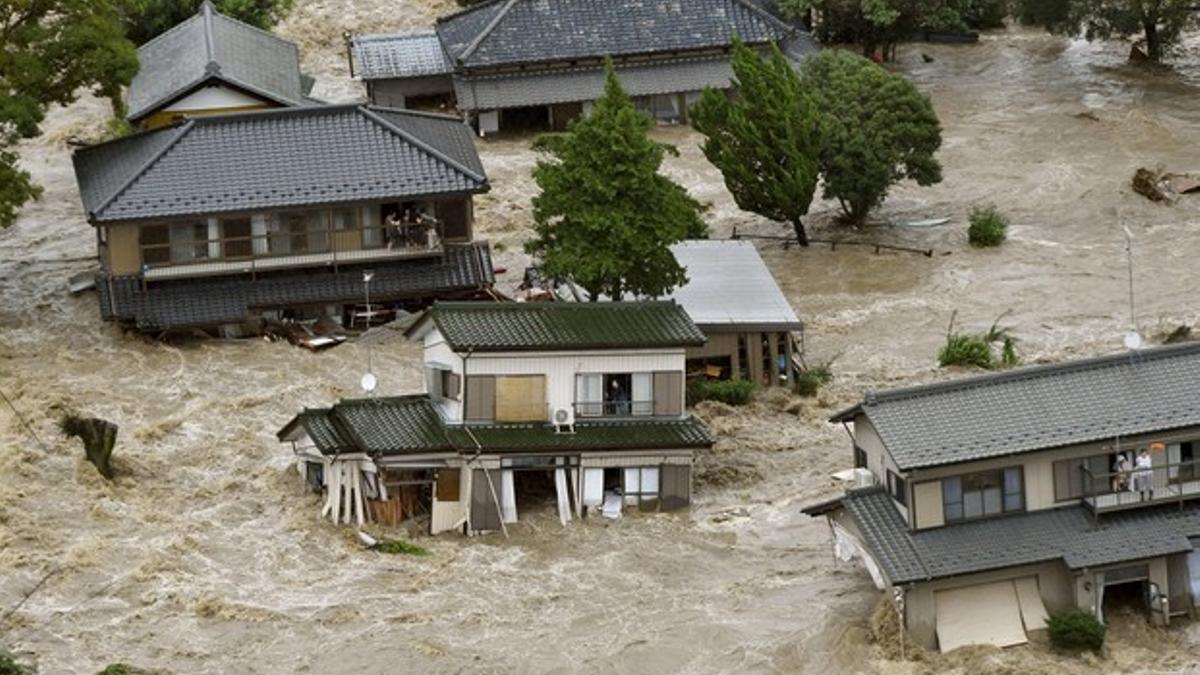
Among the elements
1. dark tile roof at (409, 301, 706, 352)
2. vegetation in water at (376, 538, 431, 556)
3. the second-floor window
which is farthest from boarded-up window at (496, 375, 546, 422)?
the second-floor window

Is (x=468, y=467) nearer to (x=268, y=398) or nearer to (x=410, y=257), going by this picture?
(x=268, y=398)

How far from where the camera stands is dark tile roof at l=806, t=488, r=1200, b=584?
143 feet

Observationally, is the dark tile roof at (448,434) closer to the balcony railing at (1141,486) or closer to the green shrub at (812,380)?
the green shrub at (812,380)

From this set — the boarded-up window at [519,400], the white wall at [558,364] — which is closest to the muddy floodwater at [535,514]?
the boarded-up window at [519,400]

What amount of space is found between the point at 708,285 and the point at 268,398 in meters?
11.6

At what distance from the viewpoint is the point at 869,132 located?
2650 inches

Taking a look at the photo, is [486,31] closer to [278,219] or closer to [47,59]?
[278,219]

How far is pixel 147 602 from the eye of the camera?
4584cm

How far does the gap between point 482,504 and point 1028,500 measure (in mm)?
11798

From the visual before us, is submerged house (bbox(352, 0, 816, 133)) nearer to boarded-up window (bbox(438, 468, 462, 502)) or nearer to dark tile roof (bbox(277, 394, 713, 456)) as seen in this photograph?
dark tile roof (bbox(277, 394, 713, 456))

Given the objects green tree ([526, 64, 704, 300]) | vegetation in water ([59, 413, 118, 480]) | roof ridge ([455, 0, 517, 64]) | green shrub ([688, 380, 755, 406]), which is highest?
roof ridge ([455, 0, 517, 64])

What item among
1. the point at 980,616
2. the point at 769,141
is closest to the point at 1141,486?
the point at 980,616

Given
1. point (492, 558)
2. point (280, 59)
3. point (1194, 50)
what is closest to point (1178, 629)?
point (492, 558)

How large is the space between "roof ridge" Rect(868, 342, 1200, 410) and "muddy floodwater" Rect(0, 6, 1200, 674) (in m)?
3.90
